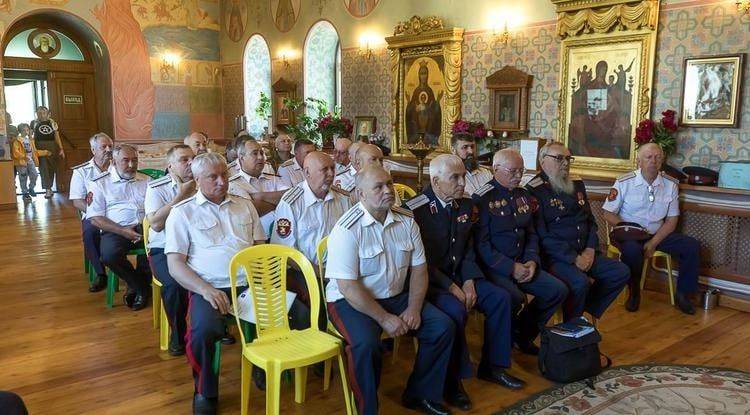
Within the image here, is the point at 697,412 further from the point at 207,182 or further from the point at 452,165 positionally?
the point at 207,182

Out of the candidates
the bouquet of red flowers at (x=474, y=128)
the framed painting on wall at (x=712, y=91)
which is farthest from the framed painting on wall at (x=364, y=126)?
the framed painting on wall at (x=712, y=91)

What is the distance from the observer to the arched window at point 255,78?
12578 millimetres

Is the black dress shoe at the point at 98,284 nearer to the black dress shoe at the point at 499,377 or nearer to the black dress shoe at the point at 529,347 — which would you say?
the black dress shoe at the point at 499,377

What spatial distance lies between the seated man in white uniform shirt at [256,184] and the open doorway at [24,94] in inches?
366

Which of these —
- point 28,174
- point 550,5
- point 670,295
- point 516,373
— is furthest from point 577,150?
point 28,174

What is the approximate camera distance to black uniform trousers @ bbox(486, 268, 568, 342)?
11.9 feet

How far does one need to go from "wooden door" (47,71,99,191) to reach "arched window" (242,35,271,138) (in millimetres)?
3279

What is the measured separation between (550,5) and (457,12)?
59.5 inches

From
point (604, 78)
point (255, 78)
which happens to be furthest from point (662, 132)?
point (255, 78)

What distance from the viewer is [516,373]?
12.0 feet

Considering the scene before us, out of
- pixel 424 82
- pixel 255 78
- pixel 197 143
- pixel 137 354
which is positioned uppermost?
pixel 255 78

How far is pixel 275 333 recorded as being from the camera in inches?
120

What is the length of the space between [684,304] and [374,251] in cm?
319

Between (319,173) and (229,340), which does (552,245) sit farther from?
(229,340)
